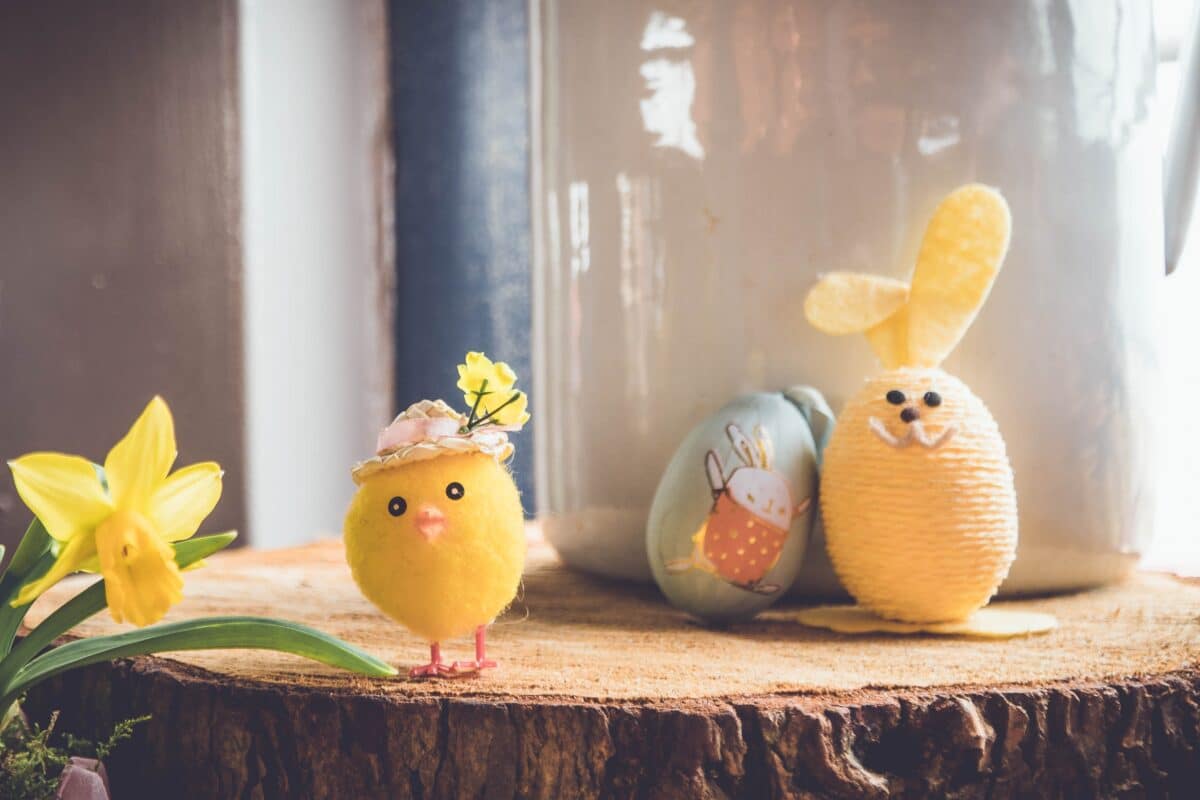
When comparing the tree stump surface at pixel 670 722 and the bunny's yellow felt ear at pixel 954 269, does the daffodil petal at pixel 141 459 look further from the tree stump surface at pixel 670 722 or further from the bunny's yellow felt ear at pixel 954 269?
the bunny's yellow felt ear at pixel 954 269

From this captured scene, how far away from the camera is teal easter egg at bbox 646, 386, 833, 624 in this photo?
0.66m

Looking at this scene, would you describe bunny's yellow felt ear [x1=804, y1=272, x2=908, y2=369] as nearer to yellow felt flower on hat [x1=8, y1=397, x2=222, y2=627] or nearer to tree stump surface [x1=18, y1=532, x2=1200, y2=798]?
tree stump surface [x1=18, y1=532, x2=1200, y2=798]

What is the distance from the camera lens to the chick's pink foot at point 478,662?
1.82 ft

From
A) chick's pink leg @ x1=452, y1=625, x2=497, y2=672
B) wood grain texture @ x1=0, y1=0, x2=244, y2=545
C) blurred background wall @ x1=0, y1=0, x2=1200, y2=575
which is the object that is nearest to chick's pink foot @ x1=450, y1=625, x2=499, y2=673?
chick's pink leg @ x1=452, y1=625, x2=497, y2=672

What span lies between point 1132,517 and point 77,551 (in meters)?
0.66

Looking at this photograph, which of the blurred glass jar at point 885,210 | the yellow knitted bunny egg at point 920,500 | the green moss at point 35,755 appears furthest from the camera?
the blurred glass jar at point 885,210

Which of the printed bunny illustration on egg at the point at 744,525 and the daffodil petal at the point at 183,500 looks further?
Result: the printed bunny illustration on egg at the point at 744,525

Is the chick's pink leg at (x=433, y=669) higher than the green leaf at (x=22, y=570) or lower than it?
lower

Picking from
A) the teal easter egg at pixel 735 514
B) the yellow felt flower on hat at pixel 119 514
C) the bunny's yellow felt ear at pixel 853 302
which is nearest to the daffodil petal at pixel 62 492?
the yellow felt flower on hat at pixel 119 514

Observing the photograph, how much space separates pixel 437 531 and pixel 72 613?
0.54 ft

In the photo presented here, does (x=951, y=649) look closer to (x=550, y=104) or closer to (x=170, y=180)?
(x=550, y=104)

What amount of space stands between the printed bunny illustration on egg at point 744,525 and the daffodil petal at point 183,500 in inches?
11.2

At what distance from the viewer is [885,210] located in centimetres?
75

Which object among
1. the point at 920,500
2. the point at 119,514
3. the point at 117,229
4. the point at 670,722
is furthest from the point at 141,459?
the point at 117,229
